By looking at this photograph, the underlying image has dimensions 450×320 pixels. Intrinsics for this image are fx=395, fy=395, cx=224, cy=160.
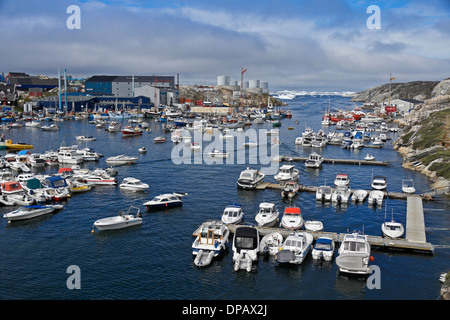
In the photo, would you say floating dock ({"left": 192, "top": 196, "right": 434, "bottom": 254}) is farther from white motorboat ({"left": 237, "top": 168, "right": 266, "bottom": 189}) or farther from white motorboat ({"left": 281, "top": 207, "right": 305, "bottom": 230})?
white motorboat ({"left": 237, "top": 168, "right": 266, "bottom": 189})

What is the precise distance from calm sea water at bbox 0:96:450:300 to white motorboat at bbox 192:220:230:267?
1.99ft

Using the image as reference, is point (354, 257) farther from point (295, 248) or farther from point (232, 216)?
point (232, 216)

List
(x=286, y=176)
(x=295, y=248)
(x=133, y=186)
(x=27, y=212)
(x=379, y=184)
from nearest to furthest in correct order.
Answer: (x=295, y=248)
(x=27, y=212)
(x=133, y=186)
(x=379, y=184)
(x=286, y=176)

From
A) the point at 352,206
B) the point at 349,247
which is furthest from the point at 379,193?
the point at 349,247

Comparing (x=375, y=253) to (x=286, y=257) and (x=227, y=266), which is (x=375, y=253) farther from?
(x=227, y=266)

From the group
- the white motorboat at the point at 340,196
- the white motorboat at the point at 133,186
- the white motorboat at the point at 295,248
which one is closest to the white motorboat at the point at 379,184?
the white motorboat at the point at 340,196

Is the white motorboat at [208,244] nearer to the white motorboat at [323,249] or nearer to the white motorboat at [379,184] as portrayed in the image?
the white motorboat at [323,249]

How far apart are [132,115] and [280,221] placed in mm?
138637

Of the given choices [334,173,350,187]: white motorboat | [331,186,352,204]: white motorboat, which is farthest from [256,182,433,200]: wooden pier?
[334,173,350,187]: white motorboat

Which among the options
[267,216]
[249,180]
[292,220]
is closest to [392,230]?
[292,220]

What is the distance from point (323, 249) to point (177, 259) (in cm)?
1122

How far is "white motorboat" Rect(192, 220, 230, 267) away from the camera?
1151 inches

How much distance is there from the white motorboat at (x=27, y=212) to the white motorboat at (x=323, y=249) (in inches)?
1060

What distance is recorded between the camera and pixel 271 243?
32000 millimetres
